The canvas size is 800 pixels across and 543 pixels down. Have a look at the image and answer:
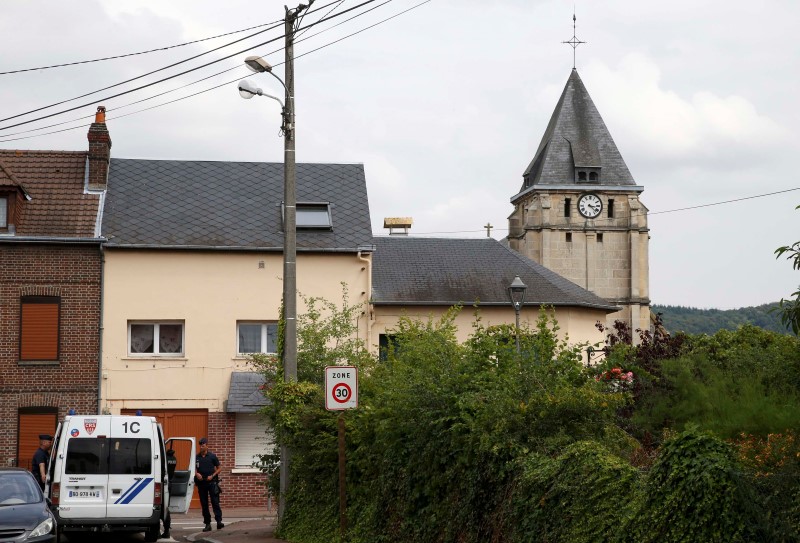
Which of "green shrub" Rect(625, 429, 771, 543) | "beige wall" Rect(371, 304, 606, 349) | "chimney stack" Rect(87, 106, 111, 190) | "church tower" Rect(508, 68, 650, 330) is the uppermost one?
"church tower" Rect(508, 68, 650, 330)

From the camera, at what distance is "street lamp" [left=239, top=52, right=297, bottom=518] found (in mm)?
18422

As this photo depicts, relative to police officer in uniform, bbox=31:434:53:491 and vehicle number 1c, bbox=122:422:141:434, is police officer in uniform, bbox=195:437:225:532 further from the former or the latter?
vehicle number 1c, bbox=122:422:141:434

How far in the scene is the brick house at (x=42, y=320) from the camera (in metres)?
29.9

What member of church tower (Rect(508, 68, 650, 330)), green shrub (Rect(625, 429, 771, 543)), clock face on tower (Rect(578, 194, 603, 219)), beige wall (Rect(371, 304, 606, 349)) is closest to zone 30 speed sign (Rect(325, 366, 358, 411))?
green shrub (Rect(625, 429, 771, 543))

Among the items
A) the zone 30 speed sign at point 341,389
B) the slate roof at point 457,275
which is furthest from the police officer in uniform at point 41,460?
the slate roof at point 457,275

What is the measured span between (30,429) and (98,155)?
7897 millimetres

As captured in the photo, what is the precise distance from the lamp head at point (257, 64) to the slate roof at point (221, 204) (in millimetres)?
13142

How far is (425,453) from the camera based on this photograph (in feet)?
44.4

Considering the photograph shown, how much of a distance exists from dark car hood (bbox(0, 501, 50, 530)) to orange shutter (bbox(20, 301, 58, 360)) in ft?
46.4

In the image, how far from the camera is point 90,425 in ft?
63.9

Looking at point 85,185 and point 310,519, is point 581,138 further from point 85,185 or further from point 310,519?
point 310,519

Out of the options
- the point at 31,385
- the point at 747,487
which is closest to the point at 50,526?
the point at 747,487

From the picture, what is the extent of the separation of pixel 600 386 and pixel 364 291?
1973 cm

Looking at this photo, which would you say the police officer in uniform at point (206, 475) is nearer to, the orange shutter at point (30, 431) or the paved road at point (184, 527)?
the paved road at point (184, 527)
